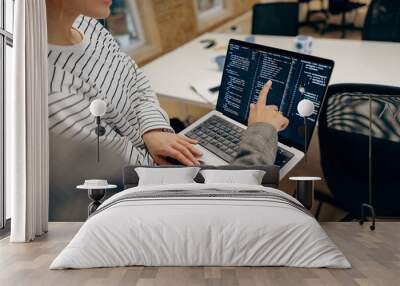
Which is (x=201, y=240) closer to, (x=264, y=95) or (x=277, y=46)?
(x=264, y=95)

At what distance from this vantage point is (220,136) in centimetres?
386

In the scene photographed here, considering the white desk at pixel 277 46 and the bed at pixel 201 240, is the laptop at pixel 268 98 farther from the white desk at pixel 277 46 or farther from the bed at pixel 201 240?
the bed at pixel 201 240

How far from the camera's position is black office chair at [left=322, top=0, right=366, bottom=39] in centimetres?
394

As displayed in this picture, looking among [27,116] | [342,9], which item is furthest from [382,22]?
[27,116]

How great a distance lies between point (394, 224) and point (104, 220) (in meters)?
1.71

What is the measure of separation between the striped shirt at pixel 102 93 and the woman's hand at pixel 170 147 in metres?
0.04

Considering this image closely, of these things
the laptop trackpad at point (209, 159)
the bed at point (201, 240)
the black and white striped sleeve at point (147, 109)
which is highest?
the black and white striped sleeve at point (147, 109)

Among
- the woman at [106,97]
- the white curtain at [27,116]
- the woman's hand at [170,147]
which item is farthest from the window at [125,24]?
the woman's hand at [170,147]

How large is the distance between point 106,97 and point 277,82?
0.90m

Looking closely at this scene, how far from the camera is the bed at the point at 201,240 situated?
2916mm

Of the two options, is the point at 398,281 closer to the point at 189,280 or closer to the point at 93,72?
the point at 189,280

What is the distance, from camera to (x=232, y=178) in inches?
143

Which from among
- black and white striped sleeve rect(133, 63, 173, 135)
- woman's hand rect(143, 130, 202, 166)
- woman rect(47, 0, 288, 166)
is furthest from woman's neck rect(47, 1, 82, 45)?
woman's hand rect(143, 130, 202, 166)

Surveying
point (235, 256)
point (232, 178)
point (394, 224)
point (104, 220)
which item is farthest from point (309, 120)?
point (104, 220)
